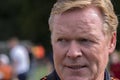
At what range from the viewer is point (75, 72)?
126 inches

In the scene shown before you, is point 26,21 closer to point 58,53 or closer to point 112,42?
point 112,42

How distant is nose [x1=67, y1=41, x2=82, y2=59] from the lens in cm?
317

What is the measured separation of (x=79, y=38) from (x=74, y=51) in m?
0.08

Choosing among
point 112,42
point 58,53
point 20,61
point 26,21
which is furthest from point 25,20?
point 58,53

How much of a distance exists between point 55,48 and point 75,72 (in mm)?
187

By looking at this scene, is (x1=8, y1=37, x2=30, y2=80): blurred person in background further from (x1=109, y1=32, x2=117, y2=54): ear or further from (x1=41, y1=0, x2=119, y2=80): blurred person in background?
(x1=41, y1=0, x2=119, y2=80): blurred person in background

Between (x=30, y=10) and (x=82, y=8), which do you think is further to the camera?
(x=30, y=10)

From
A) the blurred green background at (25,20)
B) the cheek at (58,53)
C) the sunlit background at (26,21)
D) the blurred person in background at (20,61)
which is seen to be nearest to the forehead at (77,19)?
the cheek at (58,53)

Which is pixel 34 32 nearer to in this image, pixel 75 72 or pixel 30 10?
pixel 30 10

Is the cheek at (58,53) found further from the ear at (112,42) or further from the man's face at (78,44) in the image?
the ear at (112,42)

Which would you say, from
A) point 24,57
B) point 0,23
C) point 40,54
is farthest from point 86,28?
point 0,23

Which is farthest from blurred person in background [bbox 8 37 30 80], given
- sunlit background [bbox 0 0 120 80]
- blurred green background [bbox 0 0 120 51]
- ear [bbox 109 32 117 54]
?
blurred green background [bbox 0 0 120 51]

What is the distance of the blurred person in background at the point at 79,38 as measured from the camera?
319cm

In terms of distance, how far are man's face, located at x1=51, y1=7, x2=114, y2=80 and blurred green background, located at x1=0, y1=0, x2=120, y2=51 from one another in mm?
29357
